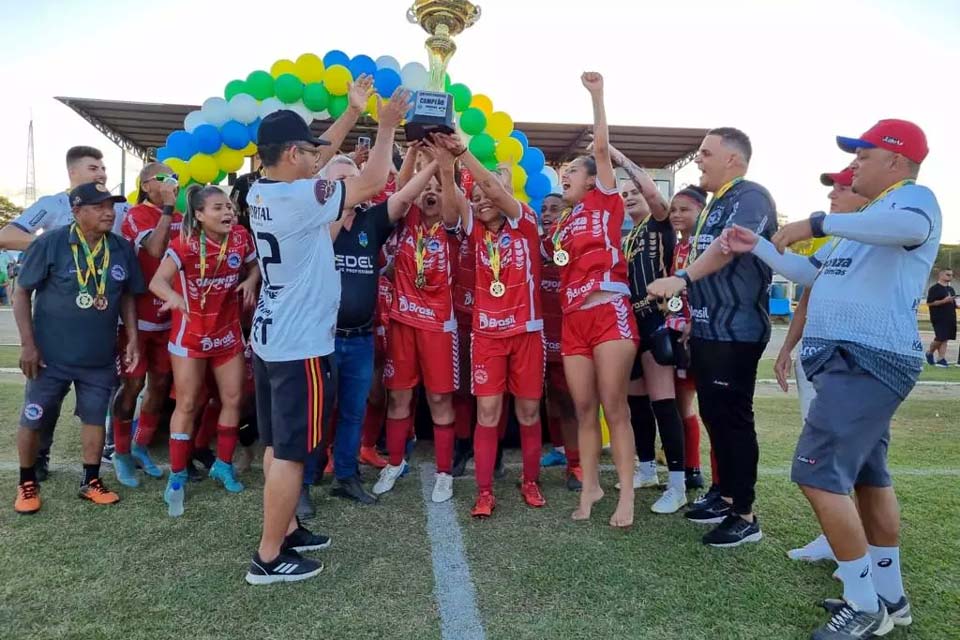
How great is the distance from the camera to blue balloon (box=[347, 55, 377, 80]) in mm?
6215

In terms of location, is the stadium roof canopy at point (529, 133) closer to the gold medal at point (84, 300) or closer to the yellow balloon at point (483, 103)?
the yellow balloon at point (483, 103)

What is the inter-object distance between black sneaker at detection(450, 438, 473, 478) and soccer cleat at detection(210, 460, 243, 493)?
157cm

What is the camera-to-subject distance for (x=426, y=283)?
421cm

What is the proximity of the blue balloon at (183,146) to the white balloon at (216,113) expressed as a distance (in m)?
0.24

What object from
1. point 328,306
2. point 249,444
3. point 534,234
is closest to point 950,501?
point 534,234

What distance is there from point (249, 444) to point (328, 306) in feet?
8.70

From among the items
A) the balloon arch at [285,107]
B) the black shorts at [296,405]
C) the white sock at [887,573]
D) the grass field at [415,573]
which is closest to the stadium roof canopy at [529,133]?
the balloon arch at [285,107]

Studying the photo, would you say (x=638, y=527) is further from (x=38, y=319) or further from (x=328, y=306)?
(x=38, y=319)

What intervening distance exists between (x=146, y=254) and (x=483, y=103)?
12.0 feet

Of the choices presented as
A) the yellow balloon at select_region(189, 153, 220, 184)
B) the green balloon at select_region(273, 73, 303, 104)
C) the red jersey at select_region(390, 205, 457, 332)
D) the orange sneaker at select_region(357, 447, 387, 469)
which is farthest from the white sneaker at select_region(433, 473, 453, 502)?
the green balloon at select_region(273, 73, 303, 104)

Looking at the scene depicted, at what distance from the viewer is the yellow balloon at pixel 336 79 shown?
607 centimetres

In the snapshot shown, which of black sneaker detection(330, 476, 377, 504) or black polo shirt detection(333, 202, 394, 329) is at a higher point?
black polo shirt detection(333, 202, 394, 329)

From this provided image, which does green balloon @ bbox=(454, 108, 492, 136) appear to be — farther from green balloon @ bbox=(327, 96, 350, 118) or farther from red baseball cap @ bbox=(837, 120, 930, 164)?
red baseball cap @ bbox=(837, 120, 930, 164)

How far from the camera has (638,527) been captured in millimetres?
3752
